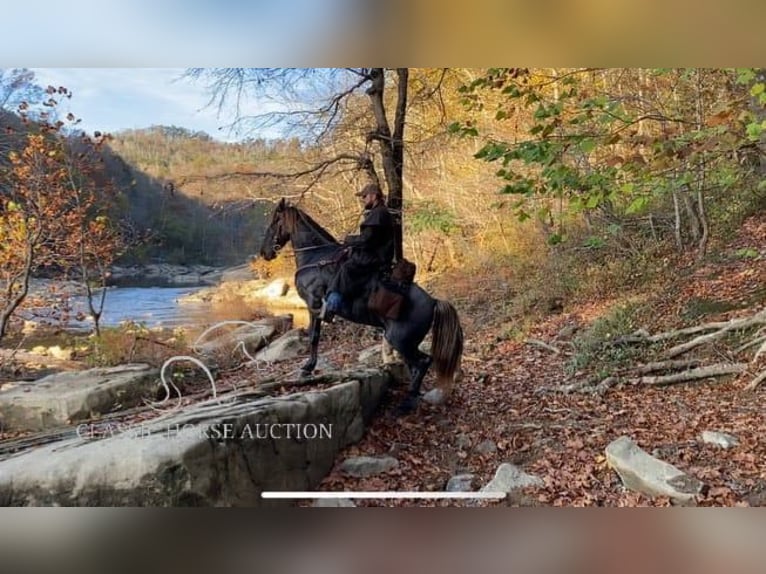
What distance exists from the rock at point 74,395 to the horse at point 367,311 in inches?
28.8

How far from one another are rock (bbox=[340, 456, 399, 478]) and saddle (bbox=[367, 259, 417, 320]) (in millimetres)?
623

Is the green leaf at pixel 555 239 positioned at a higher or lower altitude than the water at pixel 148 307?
higher

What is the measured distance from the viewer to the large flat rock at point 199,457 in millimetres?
2348

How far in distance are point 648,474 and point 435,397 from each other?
36.2 inches

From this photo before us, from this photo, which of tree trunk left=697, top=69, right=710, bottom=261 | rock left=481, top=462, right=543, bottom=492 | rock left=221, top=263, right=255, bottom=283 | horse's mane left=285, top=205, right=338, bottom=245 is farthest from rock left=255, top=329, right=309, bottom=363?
tree trunk left=697, top=69, right=710, bottom=261

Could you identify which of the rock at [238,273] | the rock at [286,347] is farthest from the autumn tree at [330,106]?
the rock at [286,347]

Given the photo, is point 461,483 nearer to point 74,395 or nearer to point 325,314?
point 325,314

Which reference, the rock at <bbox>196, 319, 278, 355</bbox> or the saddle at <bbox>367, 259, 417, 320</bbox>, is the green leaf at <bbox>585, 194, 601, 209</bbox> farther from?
the rock at <bbox>196, 319, 278, 355</bbox>

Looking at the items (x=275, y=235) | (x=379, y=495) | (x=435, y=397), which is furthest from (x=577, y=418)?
(x=275, y=235)

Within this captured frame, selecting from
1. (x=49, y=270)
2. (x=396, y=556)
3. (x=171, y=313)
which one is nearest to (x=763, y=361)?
(x=396, y=556)

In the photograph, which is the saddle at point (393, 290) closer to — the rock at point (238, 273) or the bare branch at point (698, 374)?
the rock at point (238, 273)

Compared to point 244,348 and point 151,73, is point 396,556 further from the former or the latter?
point 151,73

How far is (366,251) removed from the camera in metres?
2.54

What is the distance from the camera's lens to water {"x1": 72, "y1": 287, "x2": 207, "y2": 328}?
253cm
